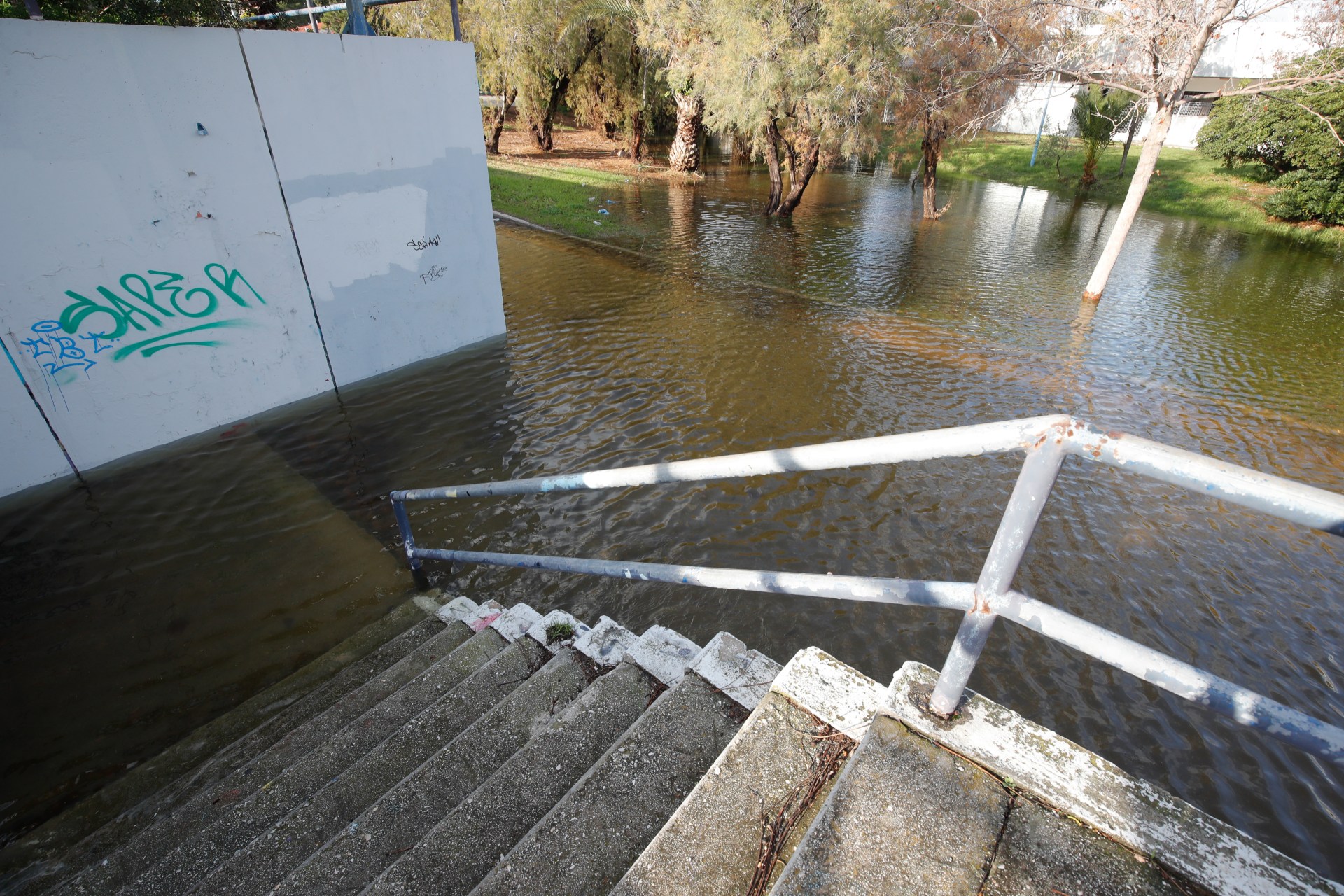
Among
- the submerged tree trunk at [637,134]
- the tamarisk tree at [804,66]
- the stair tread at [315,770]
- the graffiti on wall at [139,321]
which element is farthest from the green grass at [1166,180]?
the stair tread at [315,770]

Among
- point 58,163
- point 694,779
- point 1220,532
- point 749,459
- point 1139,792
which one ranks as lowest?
point 1220,532

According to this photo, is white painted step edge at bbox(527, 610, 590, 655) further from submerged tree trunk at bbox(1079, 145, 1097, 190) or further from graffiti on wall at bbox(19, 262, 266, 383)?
submerged tree trunk at bbox(1079, 145, 1097, 190)

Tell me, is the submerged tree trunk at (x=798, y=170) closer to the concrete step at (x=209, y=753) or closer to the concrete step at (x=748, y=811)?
the concrete step at (x=209, y=753)

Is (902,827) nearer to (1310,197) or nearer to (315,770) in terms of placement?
(315,770)

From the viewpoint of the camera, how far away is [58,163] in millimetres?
5258

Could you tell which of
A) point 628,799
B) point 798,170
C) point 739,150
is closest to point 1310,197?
point 798,170

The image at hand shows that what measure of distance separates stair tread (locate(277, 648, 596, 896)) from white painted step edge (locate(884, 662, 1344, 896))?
1612 millimetres

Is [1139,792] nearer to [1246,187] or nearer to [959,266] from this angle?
[959,266]

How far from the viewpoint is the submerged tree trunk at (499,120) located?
2338 cm

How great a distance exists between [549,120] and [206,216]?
2361cm

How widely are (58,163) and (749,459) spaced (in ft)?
22.4

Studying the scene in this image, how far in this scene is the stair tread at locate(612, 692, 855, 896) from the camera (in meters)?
1.61

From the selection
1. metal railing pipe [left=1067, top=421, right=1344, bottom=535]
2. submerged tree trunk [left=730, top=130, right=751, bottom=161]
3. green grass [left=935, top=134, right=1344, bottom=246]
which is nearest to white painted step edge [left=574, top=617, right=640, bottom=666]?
metal railing pipe [left=1067, top=421, right=1344, bottom=535]

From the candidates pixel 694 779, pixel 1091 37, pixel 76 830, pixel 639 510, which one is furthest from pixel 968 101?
pixel 76 830
